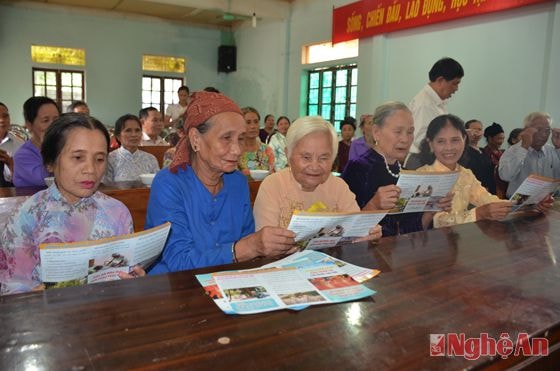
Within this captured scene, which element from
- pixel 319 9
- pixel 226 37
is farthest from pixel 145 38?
pixel 319 9

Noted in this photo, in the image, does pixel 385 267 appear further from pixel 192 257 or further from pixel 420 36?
pixel 420 36

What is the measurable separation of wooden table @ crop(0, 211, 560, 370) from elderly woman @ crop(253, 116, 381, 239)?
2.05ft

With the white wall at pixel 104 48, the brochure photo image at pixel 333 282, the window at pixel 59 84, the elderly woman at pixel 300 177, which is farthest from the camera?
the window at pixel 59 84

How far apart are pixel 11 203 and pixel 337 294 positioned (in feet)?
5.74

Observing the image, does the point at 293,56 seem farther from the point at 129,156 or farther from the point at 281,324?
the point at 281,324

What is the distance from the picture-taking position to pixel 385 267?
138 cm

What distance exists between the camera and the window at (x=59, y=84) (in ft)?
36.7

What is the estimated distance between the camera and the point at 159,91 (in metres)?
12.6

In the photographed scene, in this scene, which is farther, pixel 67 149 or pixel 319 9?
pixel 319 9

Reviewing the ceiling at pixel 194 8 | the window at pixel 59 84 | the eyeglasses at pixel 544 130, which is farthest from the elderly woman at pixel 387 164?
the window at pixel 59 84

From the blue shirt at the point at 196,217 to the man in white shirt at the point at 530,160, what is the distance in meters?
2.96

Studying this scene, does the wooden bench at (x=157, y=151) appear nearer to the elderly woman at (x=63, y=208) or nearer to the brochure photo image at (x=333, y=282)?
the elderly woman at (x=63, y=208)

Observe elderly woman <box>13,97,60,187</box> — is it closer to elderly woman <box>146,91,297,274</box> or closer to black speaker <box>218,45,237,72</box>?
elderly woman <box>146,91,297,274</box>

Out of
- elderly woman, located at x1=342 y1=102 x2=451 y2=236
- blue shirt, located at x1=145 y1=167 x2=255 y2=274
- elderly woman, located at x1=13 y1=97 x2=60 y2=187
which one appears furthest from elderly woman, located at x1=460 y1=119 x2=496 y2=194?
elderly woman, located at x1=13 y1=97 x2=60 y2=187
